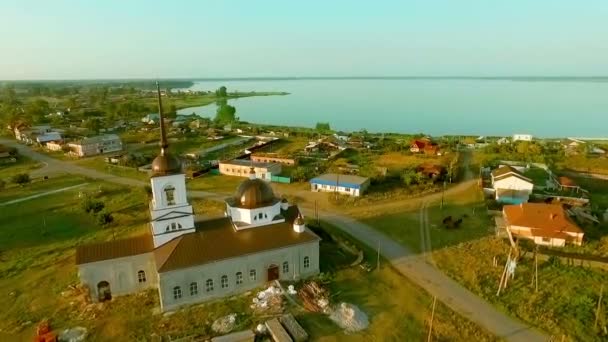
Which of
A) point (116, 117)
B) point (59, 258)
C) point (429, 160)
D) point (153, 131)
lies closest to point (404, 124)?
point (429, 160)

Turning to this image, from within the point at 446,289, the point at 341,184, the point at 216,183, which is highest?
the point at 341,184

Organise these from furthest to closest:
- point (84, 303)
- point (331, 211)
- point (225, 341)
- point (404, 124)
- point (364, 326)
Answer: point (404, 124) → point (331, 211) → point (84, 303) → point (364, 326) → point (225, 341)

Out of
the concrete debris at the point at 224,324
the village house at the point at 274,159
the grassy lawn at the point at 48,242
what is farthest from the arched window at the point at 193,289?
the village house at the point at 274,159

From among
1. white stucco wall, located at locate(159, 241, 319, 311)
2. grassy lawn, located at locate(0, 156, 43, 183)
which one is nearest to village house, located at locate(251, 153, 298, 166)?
grassy lawn, located at locate(0, 156, 43, 183)

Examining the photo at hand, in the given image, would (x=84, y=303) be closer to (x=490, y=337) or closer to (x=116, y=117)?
(x=490, y=337)

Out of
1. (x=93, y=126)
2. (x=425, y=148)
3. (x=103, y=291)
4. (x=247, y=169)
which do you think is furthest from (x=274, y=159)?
(x=93, y=126)

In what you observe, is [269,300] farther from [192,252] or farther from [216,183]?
[216,183]

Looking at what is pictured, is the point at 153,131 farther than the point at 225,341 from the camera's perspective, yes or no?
Yes

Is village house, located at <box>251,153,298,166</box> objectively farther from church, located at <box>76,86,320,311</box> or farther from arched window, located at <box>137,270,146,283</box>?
arched window, located at <box>137,270,146,283</box>
